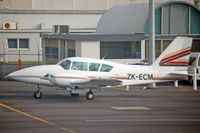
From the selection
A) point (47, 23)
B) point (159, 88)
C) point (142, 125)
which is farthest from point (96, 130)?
point (47, 23)

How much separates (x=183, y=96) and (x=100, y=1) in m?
45.8

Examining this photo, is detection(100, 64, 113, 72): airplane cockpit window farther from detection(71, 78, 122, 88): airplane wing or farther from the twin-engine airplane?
detection(71, 78, 122, 88): airplane wing

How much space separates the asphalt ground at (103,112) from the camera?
18219 mm

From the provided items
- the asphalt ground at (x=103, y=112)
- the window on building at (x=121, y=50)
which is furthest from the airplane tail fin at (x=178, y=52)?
the window on building at (x=121, y=50)

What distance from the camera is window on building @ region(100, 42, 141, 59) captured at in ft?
133

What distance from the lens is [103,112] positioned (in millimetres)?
22406

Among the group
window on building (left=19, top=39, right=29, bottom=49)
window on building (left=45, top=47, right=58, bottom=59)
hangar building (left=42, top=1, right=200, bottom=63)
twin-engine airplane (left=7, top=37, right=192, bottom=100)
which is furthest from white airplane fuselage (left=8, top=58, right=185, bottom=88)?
window on building (left=19, top=39, right=29, bottom=49)

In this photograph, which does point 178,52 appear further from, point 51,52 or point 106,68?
point 51,52

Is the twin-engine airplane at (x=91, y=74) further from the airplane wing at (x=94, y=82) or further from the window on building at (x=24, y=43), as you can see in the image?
the window on building at (x=24, y=43)

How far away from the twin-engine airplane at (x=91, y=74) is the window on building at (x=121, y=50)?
471 inches

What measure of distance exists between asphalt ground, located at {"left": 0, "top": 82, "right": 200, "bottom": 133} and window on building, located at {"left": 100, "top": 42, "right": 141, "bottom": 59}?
7.88 m

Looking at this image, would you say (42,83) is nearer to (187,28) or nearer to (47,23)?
(187,28)

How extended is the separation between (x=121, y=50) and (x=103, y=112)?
18.8 m

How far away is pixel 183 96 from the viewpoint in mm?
29719
